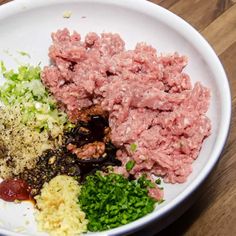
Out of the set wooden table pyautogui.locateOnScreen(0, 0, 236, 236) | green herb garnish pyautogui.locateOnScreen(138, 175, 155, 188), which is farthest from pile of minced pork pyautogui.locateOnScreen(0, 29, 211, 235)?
wooden table pyautogui.locateOnScreen(0, 0, 236, 236)

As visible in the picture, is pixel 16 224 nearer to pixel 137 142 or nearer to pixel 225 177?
pixel 137 142

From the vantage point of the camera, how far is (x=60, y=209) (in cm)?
220

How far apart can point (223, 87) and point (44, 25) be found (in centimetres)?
106

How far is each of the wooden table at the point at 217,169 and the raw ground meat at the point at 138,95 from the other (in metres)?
0.23

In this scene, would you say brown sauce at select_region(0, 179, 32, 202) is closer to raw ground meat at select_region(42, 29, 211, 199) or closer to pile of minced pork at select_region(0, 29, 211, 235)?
pile of minced pork at select_region(0, 29, 211, 235)

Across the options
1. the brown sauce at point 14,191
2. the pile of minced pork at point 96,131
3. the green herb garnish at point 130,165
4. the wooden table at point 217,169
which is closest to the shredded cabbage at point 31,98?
the pile of minced pork at point 96,131

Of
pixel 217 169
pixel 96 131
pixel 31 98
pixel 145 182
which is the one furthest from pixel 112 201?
pixel 31 98

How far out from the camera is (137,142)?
235cm

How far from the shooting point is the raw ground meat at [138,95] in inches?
90.8

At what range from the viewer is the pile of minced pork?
7.30 ft

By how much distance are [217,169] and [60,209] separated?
859 mm

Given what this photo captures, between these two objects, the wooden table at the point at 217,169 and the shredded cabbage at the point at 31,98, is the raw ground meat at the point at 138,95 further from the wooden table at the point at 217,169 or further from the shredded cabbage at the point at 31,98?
the wooden table at the point at 217,169

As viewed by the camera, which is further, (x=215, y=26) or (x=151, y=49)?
(x=215, y=26)

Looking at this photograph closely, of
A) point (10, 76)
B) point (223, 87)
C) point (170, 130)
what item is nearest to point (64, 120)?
point (10, 76)
